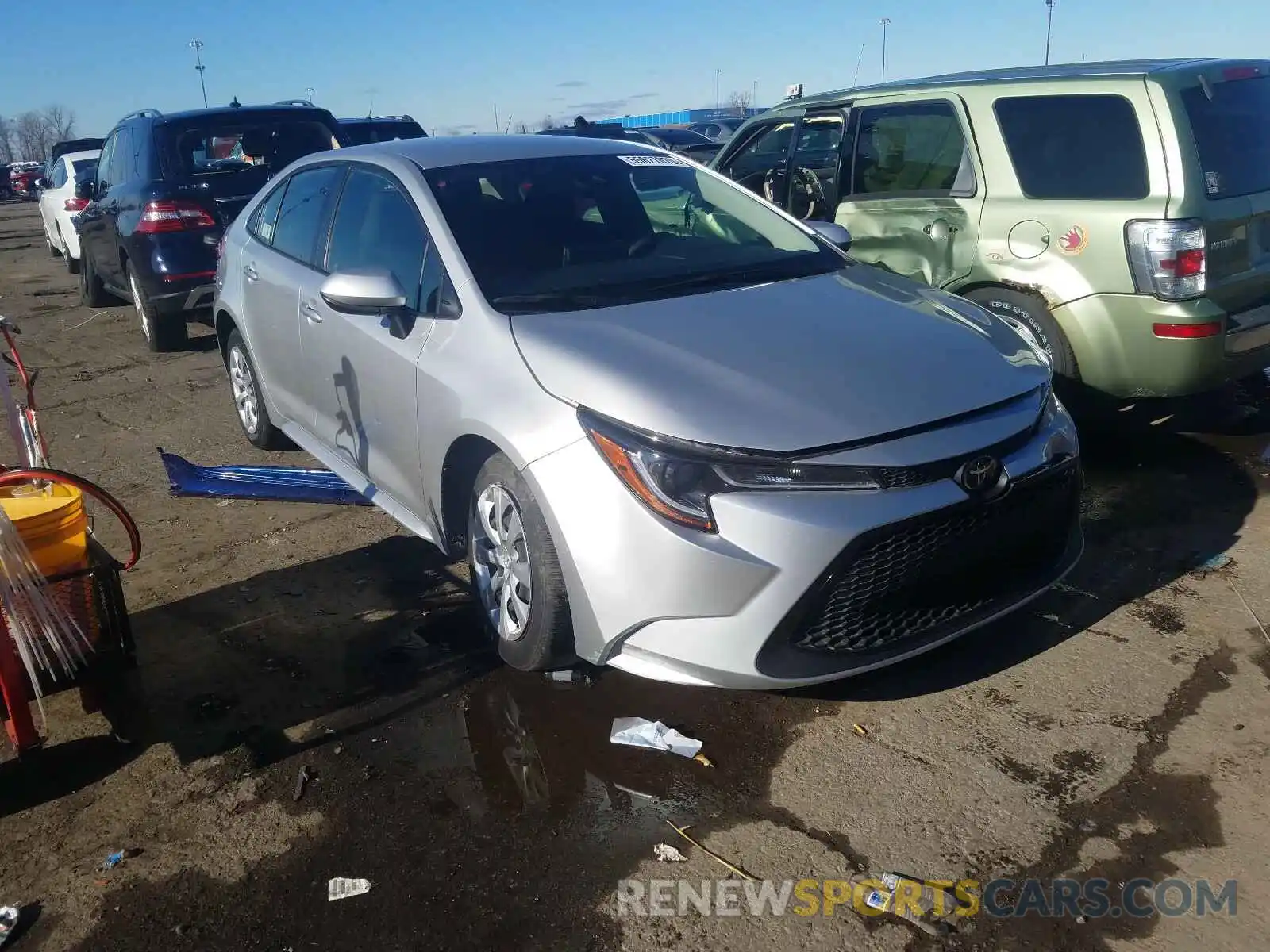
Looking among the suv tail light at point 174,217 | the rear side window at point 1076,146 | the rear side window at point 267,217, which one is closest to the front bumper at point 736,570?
the rear side window at point 1076,146

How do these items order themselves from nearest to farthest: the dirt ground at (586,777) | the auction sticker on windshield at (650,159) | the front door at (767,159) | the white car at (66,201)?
the dirt ground at (586,777) → the auction sticker on windshield at (650,159) → the front door at (767,159) → the white car at (66,201)

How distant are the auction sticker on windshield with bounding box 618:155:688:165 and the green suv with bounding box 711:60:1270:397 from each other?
1.64 meters

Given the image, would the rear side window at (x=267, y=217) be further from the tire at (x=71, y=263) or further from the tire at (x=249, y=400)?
the tire at (x=71, y=263)

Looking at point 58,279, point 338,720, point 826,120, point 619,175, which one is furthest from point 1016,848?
point 58,279

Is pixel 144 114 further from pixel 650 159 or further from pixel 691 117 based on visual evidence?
pixel 691 117

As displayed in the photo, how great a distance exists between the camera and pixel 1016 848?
2.62 meters

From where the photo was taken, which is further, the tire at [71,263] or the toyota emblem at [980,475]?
the tire at [71,263]

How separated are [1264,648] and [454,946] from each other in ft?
9.07

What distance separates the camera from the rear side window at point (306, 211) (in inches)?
184

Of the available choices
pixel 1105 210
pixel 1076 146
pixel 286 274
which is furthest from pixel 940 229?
pixel 286 274

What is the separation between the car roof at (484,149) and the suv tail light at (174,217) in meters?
3.89

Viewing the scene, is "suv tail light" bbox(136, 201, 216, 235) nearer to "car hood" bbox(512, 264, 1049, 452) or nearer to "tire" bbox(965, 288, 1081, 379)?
"car hood" bbox(512, 264, 1049, 452)

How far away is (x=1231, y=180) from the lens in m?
4.78

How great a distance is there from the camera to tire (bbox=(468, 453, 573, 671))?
10.3 feet
